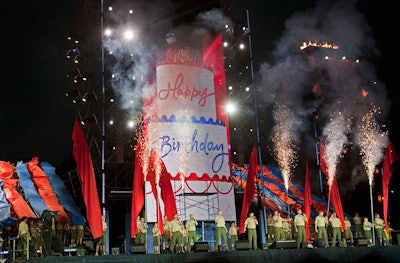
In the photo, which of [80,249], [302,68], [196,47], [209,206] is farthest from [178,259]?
[302,68]

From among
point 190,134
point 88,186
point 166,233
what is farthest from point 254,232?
point 88,186

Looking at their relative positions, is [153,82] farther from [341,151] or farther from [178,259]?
[341,151]

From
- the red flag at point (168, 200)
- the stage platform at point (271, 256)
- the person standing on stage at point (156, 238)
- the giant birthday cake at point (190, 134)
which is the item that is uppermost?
the giant birthday cake at point (190, 134)

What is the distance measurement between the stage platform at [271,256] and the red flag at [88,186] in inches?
108

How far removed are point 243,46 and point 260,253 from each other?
15952mm

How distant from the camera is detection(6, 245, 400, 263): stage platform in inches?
565

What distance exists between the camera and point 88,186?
16938 millimetres

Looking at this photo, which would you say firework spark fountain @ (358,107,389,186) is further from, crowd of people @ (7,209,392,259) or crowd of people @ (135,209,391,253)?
Answer: crowd of people @ (135,209,391,253)

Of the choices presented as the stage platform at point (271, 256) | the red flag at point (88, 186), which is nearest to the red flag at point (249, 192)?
the stage platform at point (271, 256)

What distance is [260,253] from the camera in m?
16.0

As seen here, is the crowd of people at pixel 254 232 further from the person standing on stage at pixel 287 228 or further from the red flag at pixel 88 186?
the red flag at pixel 88 186

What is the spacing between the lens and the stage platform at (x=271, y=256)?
47.1 ft

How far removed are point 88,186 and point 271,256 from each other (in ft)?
21.5

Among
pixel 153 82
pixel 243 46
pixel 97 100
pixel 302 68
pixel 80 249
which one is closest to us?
pixel 80 249
